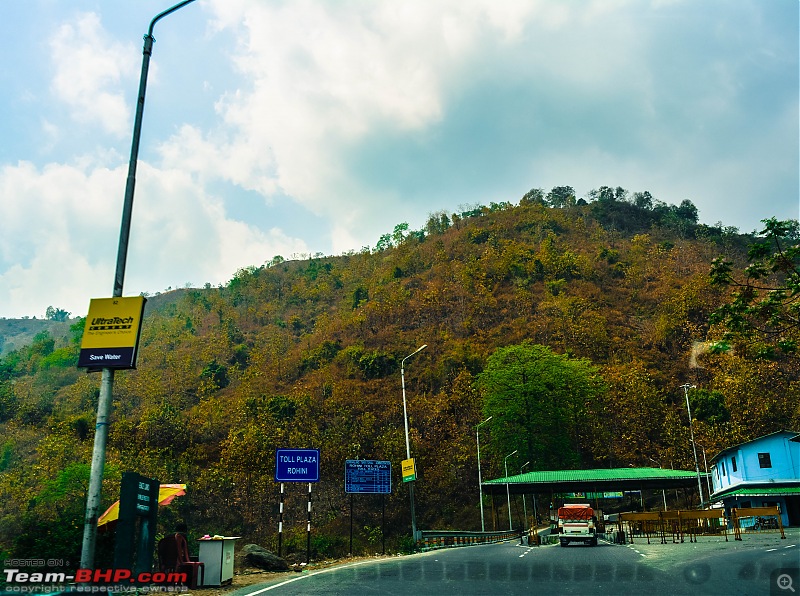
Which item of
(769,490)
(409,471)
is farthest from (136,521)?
(769,490)

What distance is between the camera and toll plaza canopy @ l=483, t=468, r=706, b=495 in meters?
48.3

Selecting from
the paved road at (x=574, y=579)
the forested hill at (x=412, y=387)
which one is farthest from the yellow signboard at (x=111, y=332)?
the forested hill at (x=412, y=387)

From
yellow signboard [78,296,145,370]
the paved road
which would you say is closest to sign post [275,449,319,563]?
the paved road

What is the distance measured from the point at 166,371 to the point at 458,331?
46.1 metres

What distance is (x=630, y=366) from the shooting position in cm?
8419

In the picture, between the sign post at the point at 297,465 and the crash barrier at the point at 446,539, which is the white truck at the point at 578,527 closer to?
the crash barrier at the point at 446,539

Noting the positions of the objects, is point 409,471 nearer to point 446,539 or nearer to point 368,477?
point 368,477

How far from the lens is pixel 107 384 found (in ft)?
32.5

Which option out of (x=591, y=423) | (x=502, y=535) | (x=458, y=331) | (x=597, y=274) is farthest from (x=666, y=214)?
(x=502, y=535)

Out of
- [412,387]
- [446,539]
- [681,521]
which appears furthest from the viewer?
[412,387]

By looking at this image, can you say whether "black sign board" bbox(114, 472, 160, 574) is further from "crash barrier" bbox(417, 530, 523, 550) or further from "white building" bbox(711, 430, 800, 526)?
"white building" bbox(711, 430, 800, 526)

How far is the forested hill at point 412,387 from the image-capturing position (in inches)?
2517

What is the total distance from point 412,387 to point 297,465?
6869cm

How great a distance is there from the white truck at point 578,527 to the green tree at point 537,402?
3764cm
